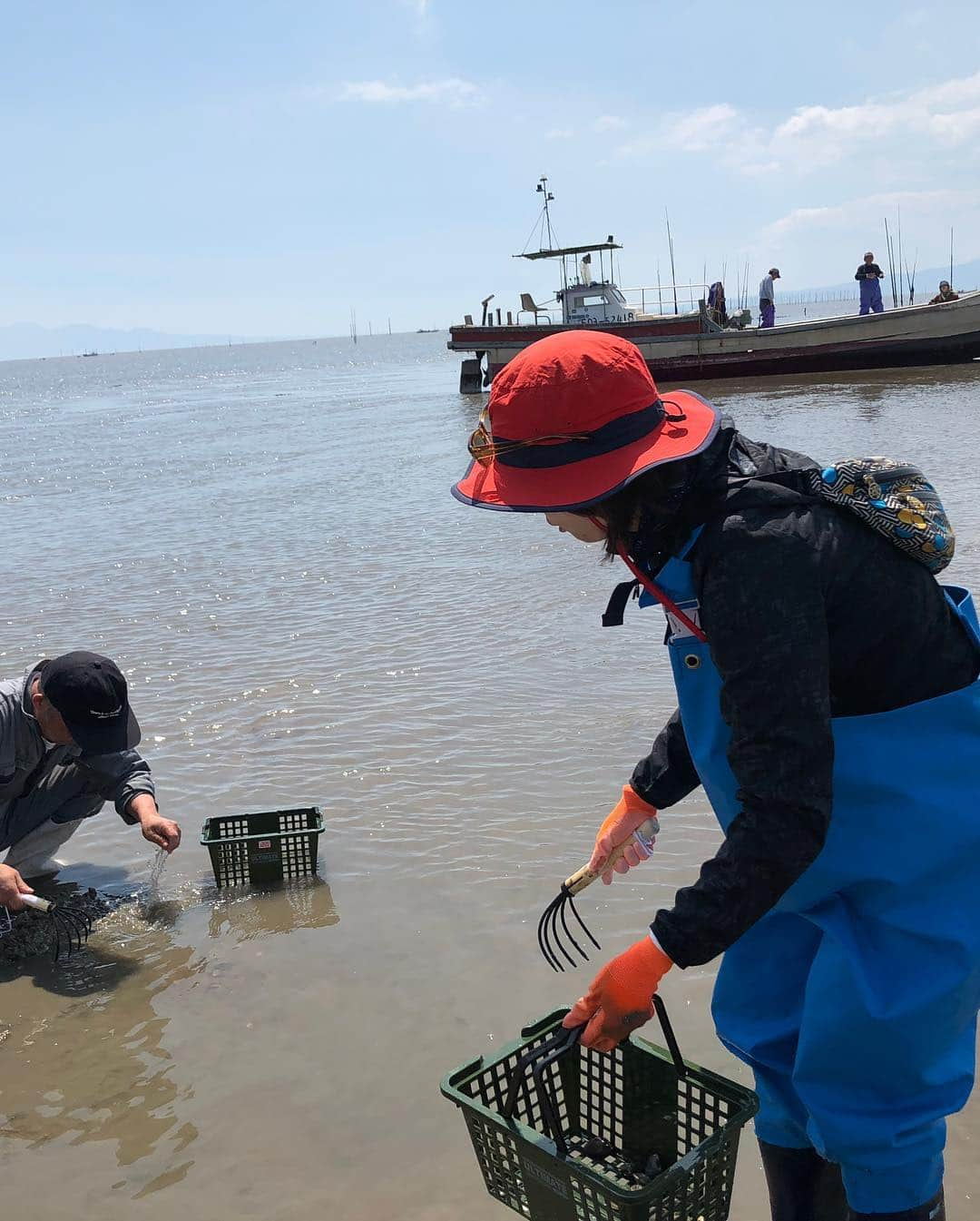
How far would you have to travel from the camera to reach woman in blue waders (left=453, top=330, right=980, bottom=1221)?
1593 millimetres

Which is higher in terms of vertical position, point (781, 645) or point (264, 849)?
point (781, 645)

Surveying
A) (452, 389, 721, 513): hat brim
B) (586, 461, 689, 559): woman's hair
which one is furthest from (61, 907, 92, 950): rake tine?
(586, 461, 689, 559): woman's hair

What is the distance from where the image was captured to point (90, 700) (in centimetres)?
369

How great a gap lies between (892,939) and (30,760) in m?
3.21

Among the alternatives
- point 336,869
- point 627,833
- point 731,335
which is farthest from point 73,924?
point 731,335

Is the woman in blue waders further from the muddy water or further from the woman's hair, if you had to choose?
the muddy water

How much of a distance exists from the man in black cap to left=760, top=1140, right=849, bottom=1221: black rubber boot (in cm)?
244

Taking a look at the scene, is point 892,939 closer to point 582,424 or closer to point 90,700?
point 582,424

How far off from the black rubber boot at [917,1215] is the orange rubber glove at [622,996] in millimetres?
471

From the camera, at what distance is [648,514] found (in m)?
1.71

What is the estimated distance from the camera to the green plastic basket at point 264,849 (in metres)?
4.13

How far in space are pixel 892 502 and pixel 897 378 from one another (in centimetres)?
2295

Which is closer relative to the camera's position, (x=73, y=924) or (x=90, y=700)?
(x=90, y=700)

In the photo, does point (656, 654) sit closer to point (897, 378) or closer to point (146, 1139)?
point (146, 1139)
